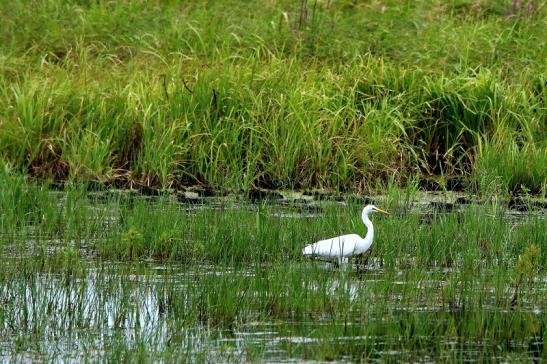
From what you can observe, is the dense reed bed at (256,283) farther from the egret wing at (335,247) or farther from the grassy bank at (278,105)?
the grassy bank at (278,105)

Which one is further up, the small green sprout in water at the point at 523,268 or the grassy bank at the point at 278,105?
the grassy bank at the point at 278,105

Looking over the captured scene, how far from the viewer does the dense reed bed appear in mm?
6230

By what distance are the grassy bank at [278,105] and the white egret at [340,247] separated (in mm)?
1998

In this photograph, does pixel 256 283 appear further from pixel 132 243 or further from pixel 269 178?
pixel 269 178

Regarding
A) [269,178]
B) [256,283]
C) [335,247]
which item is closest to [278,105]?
[269,178]

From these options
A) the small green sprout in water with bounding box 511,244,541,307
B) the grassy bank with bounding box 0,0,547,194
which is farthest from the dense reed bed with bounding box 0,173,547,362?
the grassy bank with bounding box 0,0,547,194

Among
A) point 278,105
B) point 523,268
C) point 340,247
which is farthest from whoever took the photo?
point 278,105

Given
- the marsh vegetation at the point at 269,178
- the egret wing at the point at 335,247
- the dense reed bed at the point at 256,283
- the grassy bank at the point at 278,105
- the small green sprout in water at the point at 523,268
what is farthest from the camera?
the grassy bank at the point at 278,105

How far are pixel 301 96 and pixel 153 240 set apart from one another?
3430mm

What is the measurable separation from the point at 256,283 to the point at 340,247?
49.1 inches

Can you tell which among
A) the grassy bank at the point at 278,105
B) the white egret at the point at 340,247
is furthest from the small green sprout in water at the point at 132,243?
the grassy bank at the point at 278,105

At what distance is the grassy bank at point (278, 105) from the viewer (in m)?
11.0

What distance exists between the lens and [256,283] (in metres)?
7.12

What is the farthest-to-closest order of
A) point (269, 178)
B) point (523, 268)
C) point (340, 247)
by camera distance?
point (269, 178), point (340, 247), point (523, 268)
